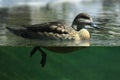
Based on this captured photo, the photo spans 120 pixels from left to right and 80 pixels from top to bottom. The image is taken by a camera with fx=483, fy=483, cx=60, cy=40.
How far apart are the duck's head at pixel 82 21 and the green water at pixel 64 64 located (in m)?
0.20

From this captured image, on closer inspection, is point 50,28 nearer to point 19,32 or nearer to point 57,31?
point 57,31

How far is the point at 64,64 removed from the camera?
312cm

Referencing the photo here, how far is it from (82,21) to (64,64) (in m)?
0.31

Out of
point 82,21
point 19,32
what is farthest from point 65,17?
point 19,32

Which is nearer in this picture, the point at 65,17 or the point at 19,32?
the point at 19,32

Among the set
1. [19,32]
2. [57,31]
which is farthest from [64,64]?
[19,32]

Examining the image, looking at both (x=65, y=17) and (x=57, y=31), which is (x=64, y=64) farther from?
(x=65, y=17)

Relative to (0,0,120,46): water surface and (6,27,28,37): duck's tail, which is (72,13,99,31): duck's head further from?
(6,27,28,37): duck's tail

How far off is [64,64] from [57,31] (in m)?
0.22

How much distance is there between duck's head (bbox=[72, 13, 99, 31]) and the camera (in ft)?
10.3

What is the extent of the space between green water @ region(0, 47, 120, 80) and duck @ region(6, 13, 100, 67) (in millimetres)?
41

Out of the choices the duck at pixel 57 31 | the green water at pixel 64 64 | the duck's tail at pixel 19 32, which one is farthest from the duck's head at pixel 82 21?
the duck's tail at pixel 19 32

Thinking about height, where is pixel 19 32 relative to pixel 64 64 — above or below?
above

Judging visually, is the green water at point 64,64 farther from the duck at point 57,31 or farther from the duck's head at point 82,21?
the duck's head at point 82,21
